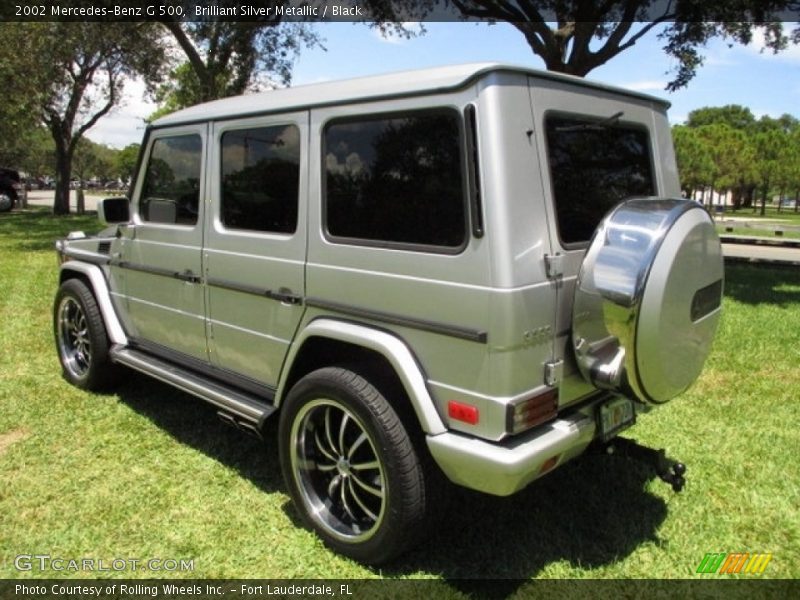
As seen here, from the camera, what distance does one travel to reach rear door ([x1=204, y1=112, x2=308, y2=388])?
3.06 meters

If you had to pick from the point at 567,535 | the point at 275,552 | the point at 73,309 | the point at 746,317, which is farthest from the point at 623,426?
the point at 746,317

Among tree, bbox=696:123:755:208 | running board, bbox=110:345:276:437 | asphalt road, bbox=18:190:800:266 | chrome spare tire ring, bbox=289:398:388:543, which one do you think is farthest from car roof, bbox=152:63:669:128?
tree, bbox=696:123:755:208

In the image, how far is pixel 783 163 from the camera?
4344 centimetres

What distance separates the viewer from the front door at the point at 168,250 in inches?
145

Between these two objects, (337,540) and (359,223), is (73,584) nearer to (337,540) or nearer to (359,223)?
(337,540)

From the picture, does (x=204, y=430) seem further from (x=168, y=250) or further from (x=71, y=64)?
(x=71, y=64)

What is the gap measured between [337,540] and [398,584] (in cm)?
35

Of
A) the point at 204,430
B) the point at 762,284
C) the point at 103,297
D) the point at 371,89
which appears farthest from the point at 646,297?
the point at 762,284

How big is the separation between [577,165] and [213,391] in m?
2.23

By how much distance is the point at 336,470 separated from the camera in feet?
9.80

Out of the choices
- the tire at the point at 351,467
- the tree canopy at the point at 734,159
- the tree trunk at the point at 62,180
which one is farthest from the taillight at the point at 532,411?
the tree canopy at the point at 734,159

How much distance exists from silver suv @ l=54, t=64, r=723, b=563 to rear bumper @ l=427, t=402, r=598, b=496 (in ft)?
0.03

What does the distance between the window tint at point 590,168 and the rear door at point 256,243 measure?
118cm

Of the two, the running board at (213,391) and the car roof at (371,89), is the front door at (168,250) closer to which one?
the running board at (213,391)
